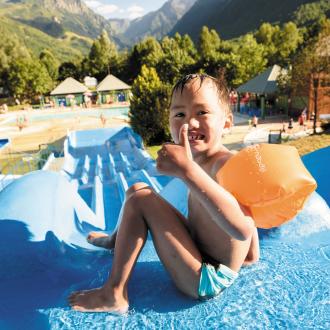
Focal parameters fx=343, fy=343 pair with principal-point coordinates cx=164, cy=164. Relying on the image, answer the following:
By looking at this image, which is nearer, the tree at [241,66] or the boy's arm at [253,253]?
the boy's arm at [253,253]

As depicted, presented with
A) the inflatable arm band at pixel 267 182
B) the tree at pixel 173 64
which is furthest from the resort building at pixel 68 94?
the inflatable arm band at pixel 267 182

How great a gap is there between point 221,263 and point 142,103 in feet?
37.8

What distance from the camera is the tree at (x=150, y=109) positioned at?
513 inches

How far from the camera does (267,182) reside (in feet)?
5.90

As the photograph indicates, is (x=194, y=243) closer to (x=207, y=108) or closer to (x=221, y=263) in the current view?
(x=221, y=263)

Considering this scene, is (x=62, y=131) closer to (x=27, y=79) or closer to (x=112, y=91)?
(x=112, y=91)

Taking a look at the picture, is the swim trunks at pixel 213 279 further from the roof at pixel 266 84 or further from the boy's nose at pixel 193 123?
the roof at pixel 266 84

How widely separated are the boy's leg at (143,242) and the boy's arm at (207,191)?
14.3 inches

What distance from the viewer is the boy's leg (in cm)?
197

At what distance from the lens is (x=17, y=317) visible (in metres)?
2.16

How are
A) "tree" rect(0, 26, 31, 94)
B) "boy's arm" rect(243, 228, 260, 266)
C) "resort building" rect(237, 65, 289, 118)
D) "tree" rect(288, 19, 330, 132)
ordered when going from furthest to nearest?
"tree" rect(0, 26, 31, 94)
"resort building" rect(237, 65, 289, 118)
"tree" rect(288, 19, 330, 132)
"boy's arm" rect(243, 228, 260, 266)

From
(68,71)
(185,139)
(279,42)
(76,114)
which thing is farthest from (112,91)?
(185,139)

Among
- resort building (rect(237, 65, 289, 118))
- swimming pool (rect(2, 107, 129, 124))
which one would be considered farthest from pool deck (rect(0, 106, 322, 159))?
swimming pool (rect(2, 107, 129, 124))

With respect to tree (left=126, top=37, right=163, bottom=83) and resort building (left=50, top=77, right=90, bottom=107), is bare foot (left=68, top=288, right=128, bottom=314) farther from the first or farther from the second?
tree (left=126, top=37, right=163, bottom=83)
